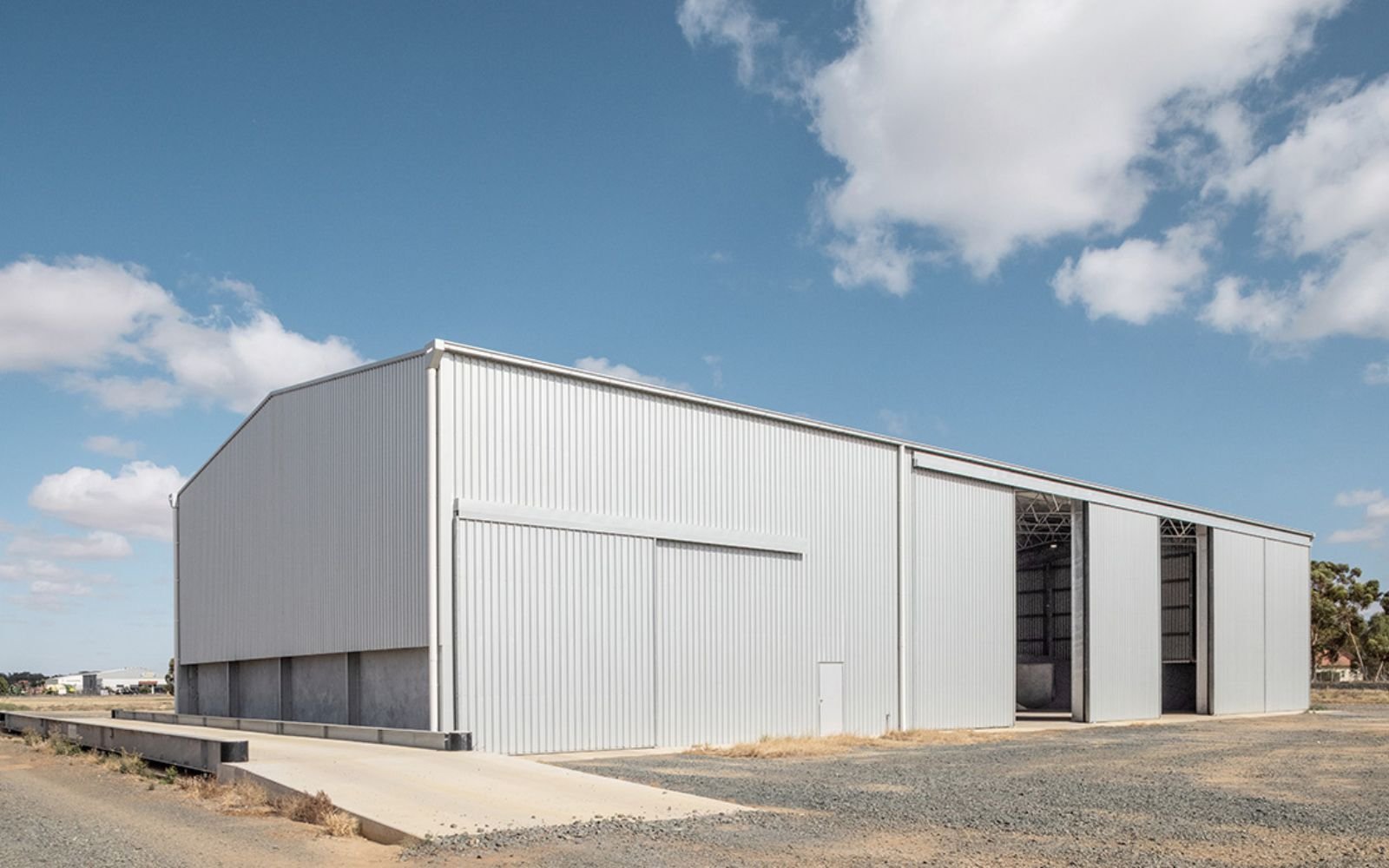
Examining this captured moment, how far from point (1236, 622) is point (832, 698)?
83.4 ft

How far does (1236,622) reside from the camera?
50.5 m

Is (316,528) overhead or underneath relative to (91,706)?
overhead

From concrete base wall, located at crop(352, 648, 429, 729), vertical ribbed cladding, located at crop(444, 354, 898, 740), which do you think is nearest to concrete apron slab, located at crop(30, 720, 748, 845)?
concrete base wall, located at crop(352, 648, 429, 729)

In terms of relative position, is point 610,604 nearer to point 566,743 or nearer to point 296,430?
point 566,743

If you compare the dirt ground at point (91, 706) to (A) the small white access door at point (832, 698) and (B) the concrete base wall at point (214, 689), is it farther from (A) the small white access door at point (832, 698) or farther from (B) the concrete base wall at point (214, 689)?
(A) the small white access door at point (832, 698)

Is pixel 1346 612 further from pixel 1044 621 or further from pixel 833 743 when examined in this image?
pixel 833 743

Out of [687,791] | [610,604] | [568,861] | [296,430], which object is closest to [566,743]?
[610,604]

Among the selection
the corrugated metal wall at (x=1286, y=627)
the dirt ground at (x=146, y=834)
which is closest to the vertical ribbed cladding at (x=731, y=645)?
the dirt ground at (x=146, y=834)

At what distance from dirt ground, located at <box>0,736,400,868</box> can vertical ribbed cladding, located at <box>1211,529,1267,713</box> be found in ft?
135

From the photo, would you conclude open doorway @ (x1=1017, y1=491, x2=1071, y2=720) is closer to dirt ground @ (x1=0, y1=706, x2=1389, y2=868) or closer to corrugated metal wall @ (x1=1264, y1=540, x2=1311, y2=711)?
corrugated metal wall @ (x1=1264, y1=540, x2=1311, y2=711)

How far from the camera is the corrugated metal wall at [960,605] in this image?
36.1 m

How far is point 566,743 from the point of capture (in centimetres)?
2625

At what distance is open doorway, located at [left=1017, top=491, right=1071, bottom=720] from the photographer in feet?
185

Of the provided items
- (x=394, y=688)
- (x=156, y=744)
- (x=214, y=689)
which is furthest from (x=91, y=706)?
(x=156, y=744)
